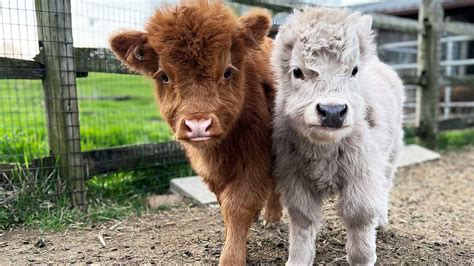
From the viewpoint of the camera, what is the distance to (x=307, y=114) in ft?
8.32

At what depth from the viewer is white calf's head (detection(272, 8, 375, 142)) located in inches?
97.4

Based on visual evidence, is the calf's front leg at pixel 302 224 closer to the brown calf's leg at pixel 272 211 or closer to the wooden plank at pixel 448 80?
the brown calf's leg at pixel 272 211

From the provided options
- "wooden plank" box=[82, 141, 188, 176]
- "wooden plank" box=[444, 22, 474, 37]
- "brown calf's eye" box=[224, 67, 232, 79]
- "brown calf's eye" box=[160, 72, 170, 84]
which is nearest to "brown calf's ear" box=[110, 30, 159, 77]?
"brown calf's eye" box=[160, 72, 170, 84]

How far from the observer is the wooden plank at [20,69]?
3805 millimetres

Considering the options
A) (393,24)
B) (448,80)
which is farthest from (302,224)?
(448,80)

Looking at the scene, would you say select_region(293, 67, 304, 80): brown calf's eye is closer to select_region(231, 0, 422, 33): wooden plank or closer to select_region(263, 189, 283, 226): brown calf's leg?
select_region(263, 189, 283, 226): brown calf's leg

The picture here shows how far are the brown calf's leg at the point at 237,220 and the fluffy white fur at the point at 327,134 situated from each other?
0.23m

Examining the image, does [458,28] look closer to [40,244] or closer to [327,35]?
[327,35]

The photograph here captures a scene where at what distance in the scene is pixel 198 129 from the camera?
2561 millimetres

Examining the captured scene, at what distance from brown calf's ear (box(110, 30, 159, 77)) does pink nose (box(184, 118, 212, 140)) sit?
2.02 ft

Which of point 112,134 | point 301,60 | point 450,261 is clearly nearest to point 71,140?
point 112,134

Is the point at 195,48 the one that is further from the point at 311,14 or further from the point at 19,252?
the point at 19,252

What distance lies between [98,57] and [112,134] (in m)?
1.95

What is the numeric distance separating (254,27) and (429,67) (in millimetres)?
5445
